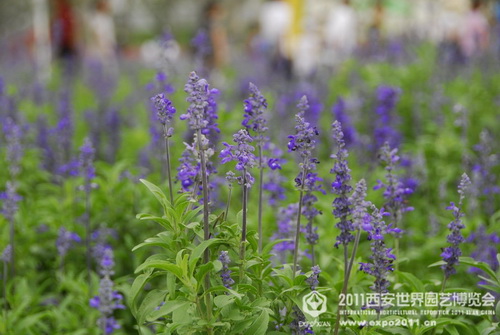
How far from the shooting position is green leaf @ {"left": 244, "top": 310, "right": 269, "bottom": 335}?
224cm

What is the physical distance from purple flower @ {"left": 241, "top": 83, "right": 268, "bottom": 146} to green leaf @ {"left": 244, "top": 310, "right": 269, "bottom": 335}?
771 millimetres

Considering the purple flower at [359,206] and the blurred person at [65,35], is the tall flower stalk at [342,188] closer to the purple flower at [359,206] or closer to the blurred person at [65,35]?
the purple flower at [359,206]

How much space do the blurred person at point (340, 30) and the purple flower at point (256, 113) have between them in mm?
9147

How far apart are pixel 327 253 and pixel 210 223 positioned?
1751 millimetres

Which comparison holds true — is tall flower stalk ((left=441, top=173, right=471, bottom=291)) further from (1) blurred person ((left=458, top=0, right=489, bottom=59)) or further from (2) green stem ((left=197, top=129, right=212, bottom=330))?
(1) blurred person ((left=458, top=0, right=489, bottom=59))

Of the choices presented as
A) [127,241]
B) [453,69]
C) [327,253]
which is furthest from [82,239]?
[453,69]

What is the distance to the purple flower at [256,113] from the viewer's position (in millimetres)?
2516

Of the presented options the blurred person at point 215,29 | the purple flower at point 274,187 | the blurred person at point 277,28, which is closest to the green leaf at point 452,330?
the purple flower at point 274,187

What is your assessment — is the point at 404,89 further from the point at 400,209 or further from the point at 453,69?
the point at 400,209

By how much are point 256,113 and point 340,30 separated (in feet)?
34.3

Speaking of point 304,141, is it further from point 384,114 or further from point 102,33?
point 102,33

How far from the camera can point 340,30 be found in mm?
12516

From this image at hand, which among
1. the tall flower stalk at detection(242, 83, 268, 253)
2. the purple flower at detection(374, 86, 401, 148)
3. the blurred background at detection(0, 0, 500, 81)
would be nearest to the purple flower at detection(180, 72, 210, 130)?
the tall flower stalk at detection(242, 83, 268, 253)

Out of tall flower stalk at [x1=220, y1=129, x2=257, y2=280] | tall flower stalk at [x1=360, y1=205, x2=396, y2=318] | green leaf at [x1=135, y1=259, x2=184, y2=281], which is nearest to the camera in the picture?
green leaf at [x1=135, y1=259, x2=184, y2=281]
